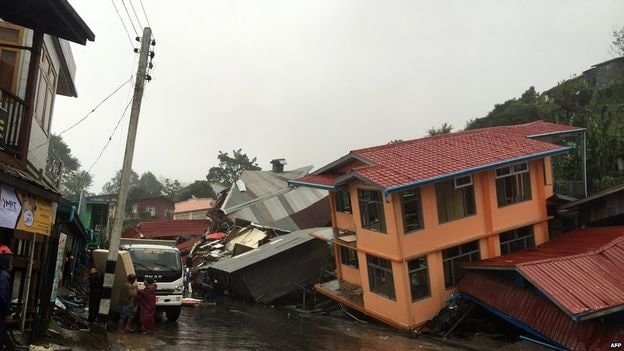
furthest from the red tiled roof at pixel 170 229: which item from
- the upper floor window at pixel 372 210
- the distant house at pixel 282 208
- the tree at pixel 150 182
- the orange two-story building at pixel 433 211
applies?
the tree at pixel 150 182

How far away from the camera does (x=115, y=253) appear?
13188 millimetres

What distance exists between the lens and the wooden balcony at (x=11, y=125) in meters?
8.54

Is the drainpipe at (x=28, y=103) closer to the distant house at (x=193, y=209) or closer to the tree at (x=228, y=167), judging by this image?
the distant house at (x=193, y=209)

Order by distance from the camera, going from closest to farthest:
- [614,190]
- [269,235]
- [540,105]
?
[614,190] < [269,235] < [540,105]

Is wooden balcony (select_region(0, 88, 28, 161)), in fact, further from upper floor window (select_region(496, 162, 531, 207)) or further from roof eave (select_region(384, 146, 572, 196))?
upper floor window (select_region(496, 162, 531, 207))

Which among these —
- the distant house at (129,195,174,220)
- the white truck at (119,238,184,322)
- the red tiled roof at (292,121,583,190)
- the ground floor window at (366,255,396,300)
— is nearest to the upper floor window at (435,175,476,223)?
the red tiled roof at (292,121,583,190)

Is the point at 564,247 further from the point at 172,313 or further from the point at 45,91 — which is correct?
the point at 45,91

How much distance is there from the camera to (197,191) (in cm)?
7500

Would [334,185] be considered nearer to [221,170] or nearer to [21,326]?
[21,326]

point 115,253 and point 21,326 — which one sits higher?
point 115,253

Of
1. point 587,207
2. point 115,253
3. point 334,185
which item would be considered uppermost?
point 334,185

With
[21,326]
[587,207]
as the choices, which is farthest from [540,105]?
[21,326]

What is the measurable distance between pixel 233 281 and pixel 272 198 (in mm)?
11502

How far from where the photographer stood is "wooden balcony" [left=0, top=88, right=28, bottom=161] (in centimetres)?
854
